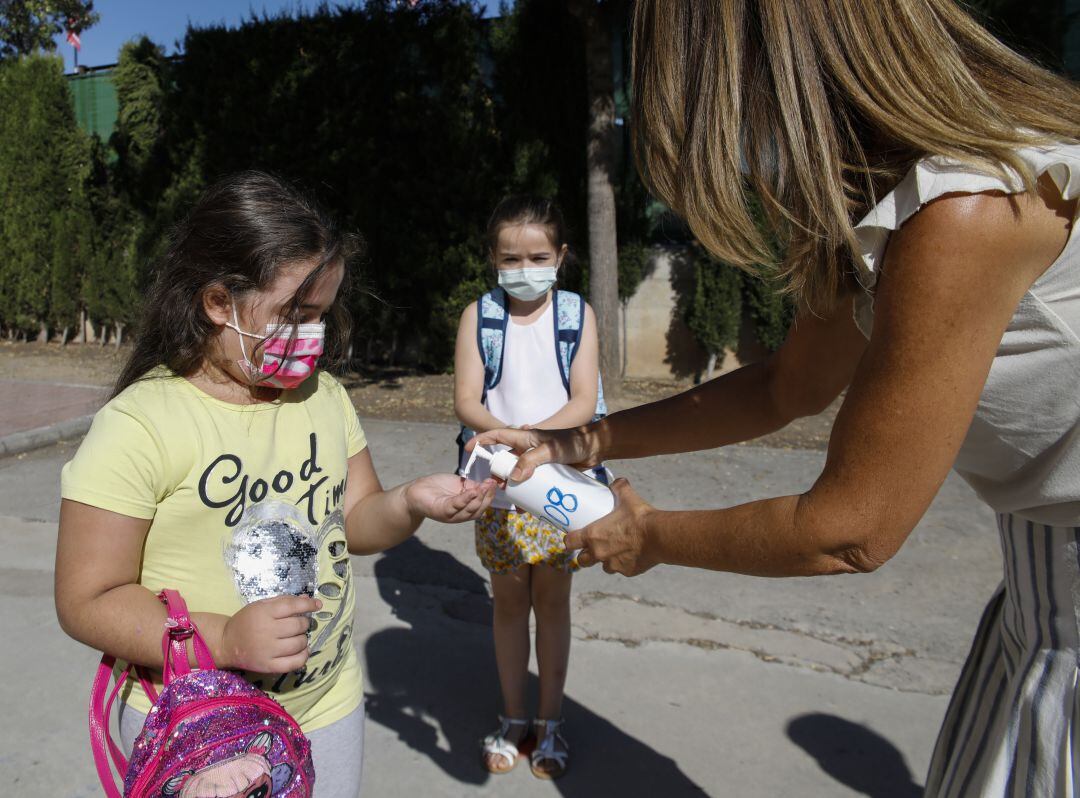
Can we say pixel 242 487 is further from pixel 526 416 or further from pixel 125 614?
pixel 526 416

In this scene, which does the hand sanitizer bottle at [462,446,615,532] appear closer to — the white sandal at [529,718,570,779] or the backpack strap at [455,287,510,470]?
the backpack strap at [455,287,510,470]

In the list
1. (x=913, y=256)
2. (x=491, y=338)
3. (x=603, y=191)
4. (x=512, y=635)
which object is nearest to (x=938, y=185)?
(x=913, y=256)

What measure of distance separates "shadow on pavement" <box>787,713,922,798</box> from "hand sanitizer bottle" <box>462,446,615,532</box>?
5.22 ft

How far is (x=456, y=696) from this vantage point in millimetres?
3164

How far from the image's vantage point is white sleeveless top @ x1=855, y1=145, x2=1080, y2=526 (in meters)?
1.03

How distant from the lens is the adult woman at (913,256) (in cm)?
103

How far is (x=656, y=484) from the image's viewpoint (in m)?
5.38

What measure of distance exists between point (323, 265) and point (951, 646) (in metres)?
2.96

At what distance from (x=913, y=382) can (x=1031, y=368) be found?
0.55 feet

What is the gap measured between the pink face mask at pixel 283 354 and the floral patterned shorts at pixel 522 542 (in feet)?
3.77

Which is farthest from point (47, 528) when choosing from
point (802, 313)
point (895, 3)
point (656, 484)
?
point (895, 3)

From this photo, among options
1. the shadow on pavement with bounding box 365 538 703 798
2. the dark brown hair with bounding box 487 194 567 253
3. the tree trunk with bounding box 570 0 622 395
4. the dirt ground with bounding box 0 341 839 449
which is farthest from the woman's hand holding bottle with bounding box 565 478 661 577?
the tree trunk with bounding box 570 0 622 395

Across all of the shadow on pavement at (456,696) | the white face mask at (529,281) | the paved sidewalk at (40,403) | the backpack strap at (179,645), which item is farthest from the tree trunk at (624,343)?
the backpack strap at (179,645)

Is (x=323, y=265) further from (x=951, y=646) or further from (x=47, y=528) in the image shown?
(x=47, y=528)
